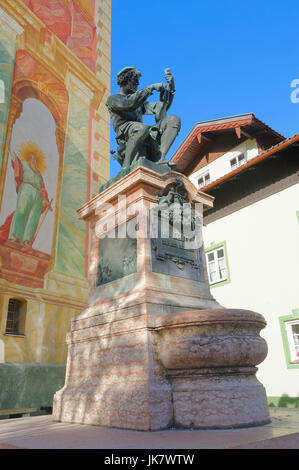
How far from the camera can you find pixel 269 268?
1122 cm

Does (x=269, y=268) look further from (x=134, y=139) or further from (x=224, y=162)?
(x=134, y=139)

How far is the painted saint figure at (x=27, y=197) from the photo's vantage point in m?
9.27

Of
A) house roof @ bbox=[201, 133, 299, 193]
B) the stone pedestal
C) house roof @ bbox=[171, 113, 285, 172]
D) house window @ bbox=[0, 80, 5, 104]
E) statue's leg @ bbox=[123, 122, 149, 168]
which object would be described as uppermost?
house roof @ bbox=[171, 113, 285, 172]

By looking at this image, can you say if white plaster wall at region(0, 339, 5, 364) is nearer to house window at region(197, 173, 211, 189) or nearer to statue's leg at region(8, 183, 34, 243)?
statue's leg at region(8, 183, 34, 243)

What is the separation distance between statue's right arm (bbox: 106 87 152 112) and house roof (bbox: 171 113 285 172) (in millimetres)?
8882

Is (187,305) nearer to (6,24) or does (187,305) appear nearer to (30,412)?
(30,412)

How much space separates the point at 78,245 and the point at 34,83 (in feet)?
15.5

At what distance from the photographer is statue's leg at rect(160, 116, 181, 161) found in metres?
5.23

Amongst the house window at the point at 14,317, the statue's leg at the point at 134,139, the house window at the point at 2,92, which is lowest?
the house window at the point at 14,317

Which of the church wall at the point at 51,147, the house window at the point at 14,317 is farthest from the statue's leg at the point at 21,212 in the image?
the house window at the point at 14,317

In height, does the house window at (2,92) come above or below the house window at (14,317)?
above

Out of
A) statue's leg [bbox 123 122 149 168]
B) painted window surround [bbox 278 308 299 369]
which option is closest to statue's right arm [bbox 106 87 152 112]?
statue's leg [bbox 123 122 149 168]

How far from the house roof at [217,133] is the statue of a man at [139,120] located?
28.1 feet

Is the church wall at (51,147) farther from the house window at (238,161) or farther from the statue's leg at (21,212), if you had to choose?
the house window at (238,161)
